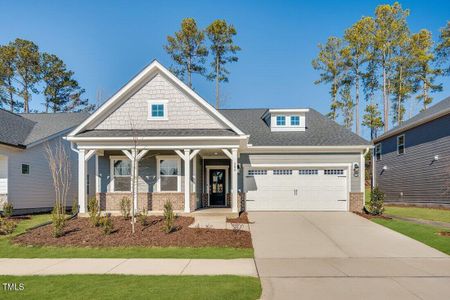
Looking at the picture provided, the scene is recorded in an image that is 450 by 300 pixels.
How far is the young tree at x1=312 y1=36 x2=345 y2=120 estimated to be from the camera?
34.1 metres

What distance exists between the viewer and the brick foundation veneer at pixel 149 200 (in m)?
14.7

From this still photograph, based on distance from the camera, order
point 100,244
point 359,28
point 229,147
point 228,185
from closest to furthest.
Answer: point 100,244 < point 229,147 < point 228,185 < point 359,28

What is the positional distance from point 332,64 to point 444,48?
1049 centimetres

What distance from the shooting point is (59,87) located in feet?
121

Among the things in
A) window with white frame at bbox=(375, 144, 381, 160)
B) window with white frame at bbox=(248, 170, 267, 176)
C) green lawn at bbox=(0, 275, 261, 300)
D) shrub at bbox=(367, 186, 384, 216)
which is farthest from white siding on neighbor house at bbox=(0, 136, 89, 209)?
window with white frame at bbox=(375, 144, 381, 160)

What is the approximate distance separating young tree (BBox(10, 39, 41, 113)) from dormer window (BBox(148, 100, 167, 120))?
1042 inches

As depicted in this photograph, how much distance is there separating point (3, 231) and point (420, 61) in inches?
1367

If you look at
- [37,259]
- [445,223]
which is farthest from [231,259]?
[445,223]

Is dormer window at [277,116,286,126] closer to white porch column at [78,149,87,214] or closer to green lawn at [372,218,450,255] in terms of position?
green lawn at [372,218,450,255]

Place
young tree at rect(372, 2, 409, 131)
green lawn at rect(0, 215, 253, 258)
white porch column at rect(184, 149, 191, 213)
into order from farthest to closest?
young tree at rect(372, 2, 409, 131) < white porch column at rect(184, 149, 191, 213) < green lawn at rect(0, 215, 253, 258)

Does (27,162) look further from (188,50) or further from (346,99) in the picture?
(346,99)

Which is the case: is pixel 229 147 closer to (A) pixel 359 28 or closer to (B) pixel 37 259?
(B) pixel 37 259

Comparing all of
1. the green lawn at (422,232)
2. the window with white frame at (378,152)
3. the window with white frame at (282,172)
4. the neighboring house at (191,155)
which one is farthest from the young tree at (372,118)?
the green lawn at (422,232)

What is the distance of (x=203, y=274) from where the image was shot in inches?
259
